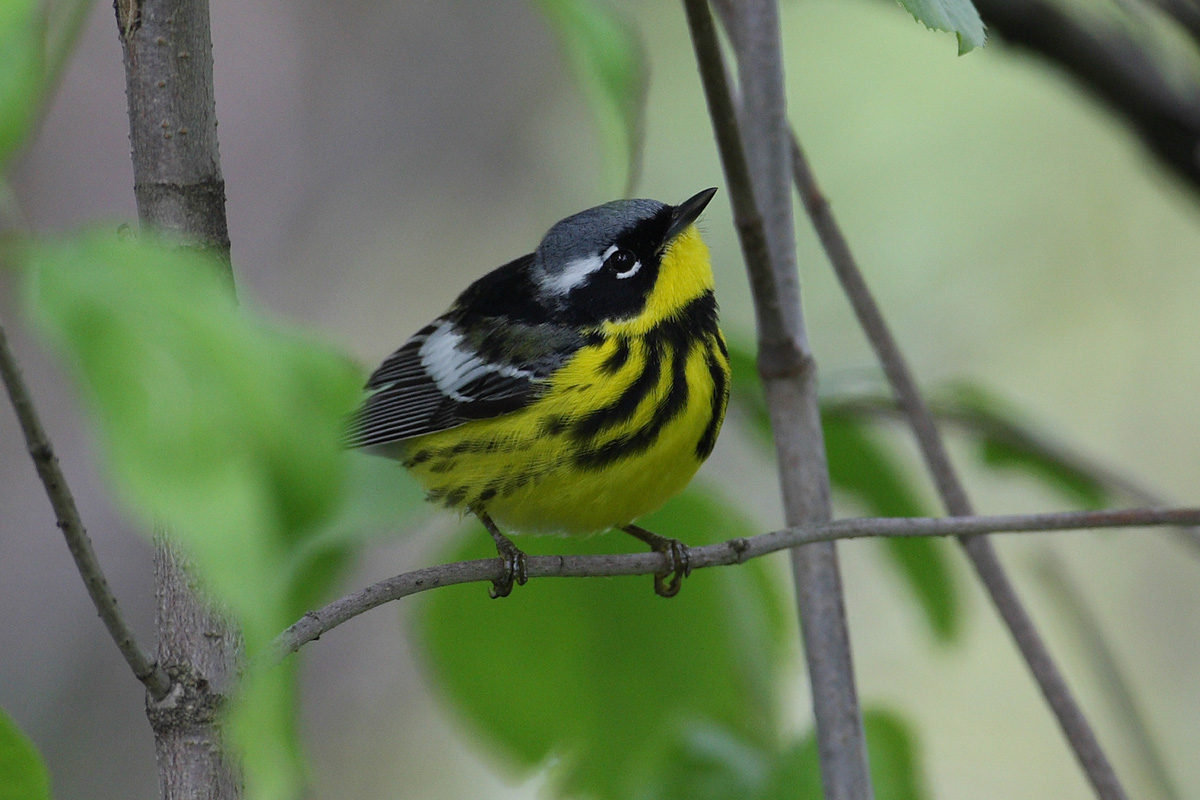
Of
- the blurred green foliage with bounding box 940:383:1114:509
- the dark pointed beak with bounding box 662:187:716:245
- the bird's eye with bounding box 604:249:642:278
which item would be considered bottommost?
the blurred green foliage with bounding box 940:383:1114:509

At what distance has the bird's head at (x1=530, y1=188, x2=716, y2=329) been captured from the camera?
234 cm

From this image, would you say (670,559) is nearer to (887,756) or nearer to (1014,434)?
(887,756)

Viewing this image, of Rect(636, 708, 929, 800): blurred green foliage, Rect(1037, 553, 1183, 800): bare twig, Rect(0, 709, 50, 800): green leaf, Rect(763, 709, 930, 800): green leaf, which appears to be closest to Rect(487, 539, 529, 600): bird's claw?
Rect(636, 708, 929, 800): blurred green foliage

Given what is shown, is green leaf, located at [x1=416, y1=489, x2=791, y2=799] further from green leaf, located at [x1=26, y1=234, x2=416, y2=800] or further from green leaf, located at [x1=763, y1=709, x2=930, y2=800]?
green leaf, located at [x1=26, y1=234, x2=416, y2=800]

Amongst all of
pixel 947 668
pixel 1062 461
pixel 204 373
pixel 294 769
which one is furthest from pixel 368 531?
pixel 947 668

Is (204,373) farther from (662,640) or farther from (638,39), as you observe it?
(662,640)

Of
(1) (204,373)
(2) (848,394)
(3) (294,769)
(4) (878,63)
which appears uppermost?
(4) (878,63)

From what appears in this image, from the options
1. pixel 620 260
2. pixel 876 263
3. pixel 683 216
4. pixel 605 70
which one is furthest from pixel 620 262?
pixel 876 263

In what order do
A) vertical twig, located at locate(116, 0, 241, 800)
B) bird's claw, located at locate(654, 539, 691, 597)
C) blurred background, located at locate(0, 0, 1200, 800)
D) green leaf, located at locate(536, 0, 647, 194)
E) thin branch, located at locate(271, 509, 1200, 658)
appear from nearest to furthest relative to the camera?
vertical twig, located at locate(116, 0, 241, 800)
green leaf, located at locate(536, 0, 647, 194)
thin branch, located at locate(271, 509, 1200, 658)
bird's claw, located at locate(654, 539, 691, 597)
blurred background, located at locate(0, 0, 1200, 800)

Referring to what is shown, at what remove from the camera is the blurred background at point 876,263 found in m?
5.18

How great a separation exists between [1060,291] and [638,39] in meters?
4.54

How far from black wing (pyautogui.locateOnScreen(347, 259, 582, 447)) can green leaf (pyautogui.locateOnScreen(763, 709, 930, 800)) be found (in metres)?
0.83

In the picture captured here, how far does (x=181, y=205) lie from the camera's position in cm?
96

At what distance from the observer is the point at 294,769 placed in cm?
69
